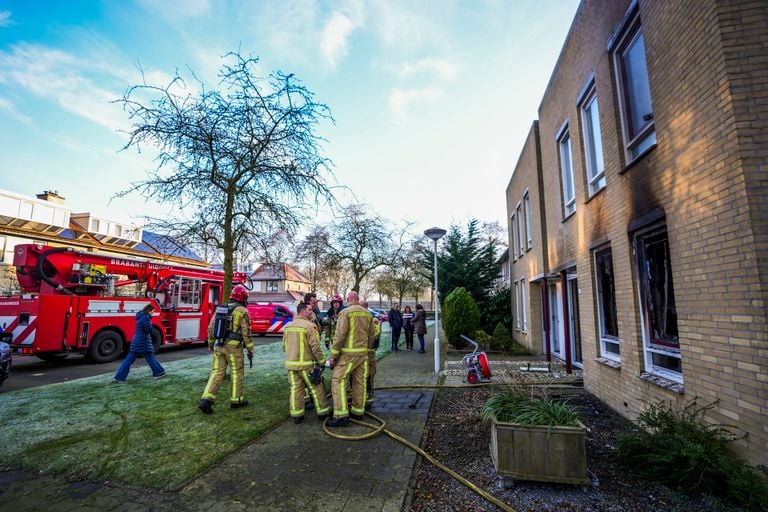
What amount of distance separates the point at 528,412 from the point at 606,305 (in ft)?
12.8

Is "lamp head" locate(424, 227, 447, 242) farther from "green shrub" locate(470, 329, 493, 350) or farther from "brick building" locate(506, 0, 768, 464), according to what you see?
"green shrub" locate(470, 329, 493, 350)

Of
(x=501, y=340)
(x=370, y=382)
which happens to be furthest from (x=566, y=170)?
(x=370, y=382)

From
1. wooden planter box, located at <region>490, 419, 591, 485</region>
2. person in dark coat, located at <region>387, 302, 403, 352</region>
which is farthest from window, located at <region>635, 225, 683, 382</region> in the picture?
person in dark coat, located at <region>387, 302, 403, 352</region>

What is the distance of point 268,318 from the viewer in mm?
19531

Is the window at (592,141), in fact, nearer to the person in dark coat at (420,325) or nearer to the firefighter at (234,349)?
the firefighter at (234,349)

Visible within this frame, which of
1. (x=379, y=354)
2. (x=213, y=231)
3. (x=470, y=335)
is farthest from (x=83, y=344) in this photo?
(x=470, y=335)

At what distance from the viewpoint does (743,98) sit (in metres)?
3.29

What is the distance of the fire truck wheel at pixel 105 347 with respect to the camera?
10.5m

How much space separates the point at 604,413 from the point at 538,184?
22.9ft

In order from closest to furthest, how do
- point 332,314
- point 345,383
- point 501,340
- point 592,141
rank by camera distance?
1. point 345,383
2. point 592,141
3. point 332,314
4. point 501,340

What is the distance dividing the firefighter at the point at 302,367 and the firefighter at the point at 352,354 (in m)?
0.30

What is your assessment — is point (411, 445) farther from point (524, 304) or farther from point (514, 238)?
point (514, 238)

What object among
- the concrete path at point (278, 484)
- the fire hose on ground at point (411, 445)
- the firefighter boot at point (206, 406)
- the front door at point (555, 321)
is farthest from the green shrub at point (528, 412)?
the front door at point (555, 321)

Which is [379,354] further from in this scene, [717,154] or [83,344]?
[717,154]
